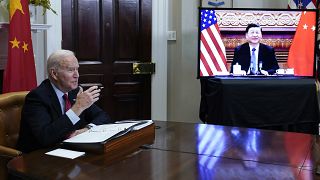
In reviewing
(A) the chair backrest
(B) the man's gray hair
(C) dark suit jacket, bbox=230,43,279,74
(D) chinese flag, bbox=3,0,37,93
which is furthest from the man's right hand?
(C) dark suit jacket, bbox=230,43,279,74

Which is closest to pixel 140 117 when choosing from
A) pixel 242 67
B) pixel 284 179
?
pixel 242 67

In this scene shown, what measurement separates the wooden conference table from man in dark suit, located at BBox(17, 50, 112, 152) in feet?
0.74

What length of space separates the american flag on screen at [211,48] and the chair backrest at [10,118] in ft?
6.08

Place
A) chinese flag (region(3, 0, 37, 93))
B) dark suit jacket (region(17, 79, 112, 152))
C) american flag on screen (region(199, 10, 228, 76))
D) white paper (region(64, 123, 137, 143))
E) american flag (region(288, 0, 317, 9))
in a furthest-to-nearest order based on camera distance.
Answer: american flag (region(288, 0, 317, 9)) < american flag on screen (region(199, 10, 228, 76)) < chinese flag (region(3, 0, 37, 93)) < dark suit jacket (region(17, 79, 112, 152)) < white paper (region(64, 123, 137, 143))

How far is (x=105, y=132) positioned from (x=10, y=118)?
28.3 inches

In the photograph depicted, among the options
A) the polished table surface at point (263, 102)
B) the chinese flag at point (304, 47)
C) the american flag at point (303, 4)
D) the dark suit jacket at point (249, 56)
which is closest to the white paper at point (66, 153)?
the polished table surface at point (263, 102)

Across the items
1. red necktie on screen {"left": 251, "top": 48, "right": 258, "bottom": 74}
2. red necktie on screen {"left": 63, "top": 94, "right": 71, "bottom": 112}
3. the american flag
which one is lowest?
red necktie on screen {"left": 63, "top": 94, "right": 71, "bottom": 112}

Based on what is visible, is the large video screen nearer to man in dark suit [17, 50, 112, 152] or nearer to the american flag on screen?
the american flag on screen

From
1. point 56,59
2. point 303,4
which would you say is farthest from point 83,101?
point 303,4

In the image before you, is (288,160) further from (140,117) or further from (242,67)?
(140,117)

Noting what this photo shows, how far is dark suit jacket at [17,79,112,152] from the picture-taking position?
1.87 m

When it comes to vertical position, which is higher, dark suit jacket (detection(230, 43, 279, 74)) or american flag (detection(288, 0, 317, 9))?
american flag (detection(288, 0, 317, 9))

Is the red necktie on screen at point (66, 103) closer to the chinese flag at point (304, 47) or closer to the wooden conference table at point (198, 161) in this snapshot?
the wooden conference table at point (198, 161)

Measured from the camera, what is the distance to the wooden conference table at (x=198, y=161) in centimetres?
140
